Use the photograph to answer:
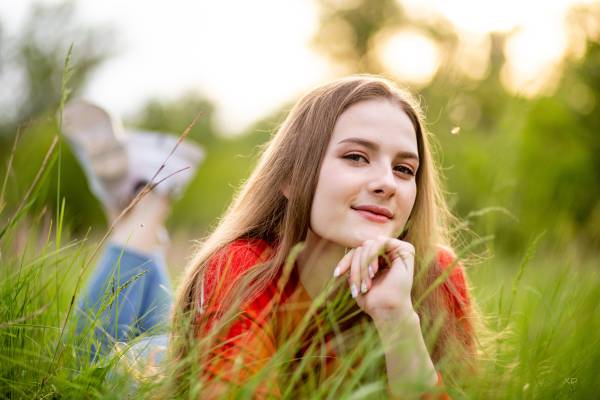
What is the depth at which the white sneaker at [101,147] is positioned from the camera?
3.36m

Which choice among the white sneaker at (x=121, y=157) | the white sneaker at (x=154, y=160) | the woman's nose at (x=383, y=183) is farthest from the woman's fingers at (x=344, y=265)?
the white sneaker at (x=154, y=160)

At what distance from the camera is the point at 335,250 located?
6.88ft

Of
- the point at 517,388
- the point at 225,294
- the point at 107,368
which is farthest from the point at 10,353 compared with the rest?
the point at 517,388

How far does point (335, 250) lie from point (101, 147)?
77.5 inches

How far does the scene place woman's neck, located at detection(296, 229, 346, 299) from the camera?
2090mm

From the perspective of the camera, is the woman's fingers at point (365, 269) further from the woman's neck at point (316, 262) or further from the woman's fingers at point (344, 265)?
the woman's neck at point (316, 262)

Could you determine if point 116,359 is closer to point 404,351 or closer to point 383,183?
point 404,351

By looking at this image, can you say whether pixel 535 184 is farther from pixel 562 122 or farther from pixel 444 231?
pixel 444 231

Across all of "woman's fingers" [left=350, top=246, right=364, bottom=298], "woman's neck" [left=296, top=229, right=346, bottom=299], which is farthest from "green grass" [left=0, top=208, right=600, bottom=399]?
"woman's neck" [left=296, top=229, right=346, bottom=299]

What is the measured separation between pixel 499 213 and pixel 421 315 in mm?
1642

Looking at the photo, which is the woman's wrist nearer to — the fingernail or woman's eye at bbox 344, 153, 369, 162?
the fingernail

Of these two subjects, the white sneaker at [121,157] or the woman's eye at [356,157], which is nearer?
the woman's eye at [356,157]

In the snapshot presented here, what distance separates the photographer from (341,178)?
1.93 m

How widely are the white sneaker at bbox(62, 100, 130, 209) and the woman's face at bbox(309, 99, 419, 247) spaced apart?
1.82 metres
